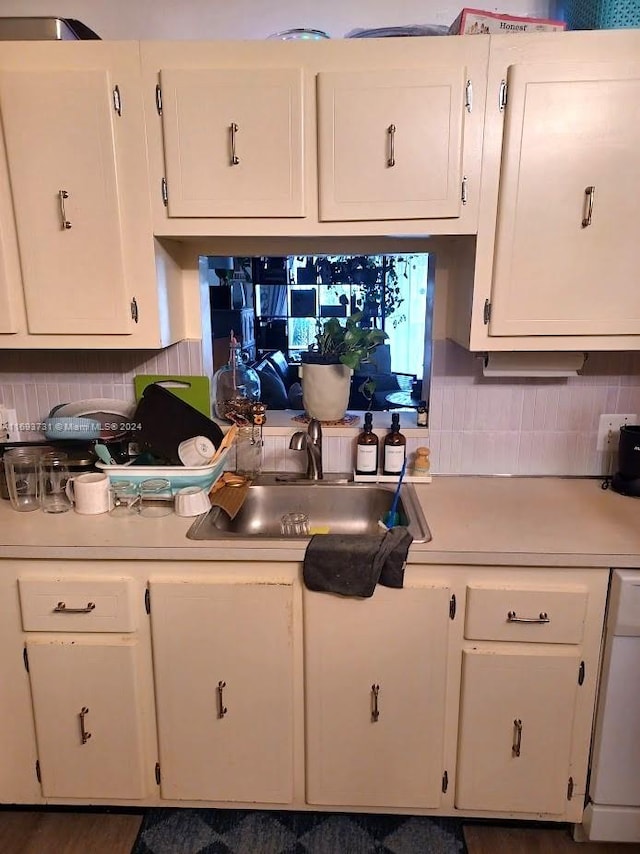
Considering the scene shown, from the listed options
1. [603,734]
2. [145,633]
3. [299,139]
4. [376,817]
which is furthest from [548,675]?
[299,139]

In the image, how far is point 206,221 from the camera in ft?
4.97

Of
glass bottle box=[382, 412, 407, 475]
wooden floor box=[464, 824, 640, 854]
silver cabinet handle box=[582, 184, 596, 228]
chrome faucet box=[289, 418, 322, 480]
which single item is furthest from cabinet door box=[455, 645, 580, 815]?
silver cabinet handle box=[582, 184, 596, 228]

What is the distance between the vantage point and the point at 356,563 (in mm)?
1378

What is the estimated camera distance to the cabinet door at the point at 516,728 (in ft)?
4.73

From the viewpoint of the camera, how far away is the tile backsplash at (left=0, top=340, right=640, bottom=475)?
1.85 metres

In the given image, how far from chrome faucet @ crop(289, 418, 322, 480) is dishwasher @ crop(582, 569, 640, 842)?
0.87 m

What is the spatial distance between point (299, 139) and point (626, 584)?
4.34 ft

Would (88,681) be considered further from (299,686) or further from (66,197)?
(66,197)

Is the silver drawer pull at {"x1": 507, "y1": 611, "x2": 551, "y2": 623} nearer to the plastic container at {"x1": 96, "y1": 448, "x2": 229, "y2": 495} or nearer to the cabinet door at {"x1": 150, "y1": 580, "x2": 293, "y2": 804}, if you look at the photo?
the cabinet door at {"x1": 150, "y1": 580, "x2": 293, "y2": 804}

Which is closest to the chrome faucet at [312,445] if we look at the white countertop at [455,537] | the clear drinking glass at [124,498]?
the white countertop at [455,537]

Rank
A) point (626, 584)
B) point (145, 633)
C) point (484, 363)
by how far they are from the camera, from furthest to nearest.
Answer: point (484, 363)
point (145, 633)
point (626, 584)

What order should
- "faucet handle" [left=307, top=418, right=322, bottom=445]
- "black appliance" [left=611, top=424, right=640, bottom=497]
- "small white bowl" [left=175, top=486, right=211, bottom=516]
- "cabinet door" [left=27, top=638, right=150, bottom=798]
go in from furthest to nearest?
1. "faucet handle" [left=307, top=418, right=322, bottom=445]
2. "black appliance" [left=611, top=424, right=640, bottom=497]
3. "small white bowl" [left=175, top=486, right=211, bottom=516]
4. "cabinet door" [left=27, top=638, right=150, bottom=798]

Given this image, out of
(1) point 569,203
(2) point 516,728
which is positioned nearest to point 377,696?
(2) point 516,728

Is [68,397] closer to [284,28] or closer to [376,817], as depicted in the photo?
[284,28]
